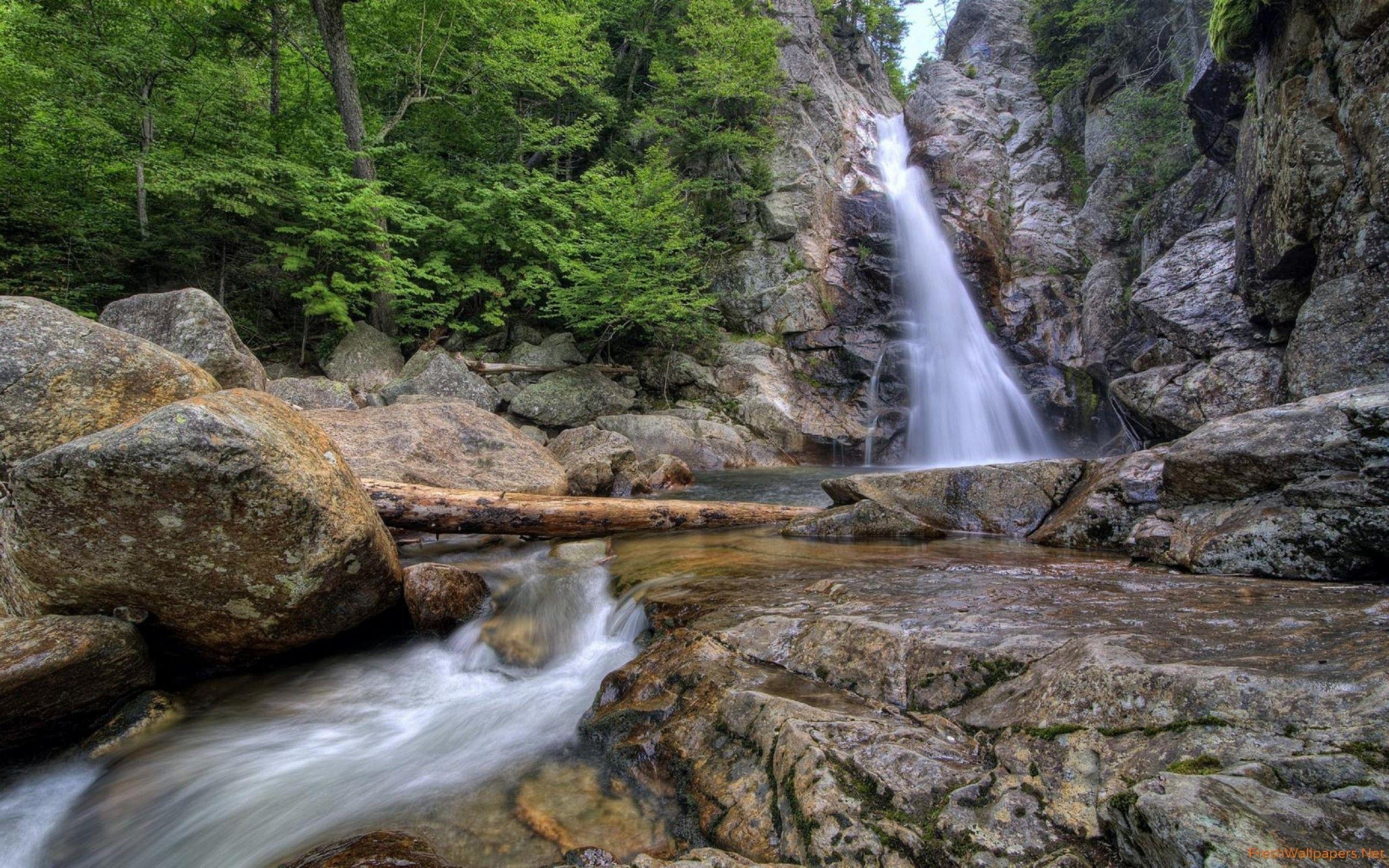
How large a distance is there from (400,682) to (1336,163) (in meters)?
11.6

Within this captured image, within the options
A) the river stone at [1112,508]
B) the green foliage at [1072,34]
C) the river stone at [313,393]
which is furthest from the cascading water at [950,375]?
the river stone at [313,393]

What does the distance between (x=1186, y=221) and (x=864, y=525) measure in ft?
47.0

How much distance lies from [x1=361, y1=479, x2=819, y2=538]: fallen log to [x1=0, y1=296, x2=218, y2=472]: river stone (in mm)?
1787

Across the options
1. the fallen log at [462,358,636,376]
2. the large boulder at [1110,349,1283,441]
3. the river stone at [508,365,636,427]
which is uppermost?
the fallen log at [462,358,636,376]

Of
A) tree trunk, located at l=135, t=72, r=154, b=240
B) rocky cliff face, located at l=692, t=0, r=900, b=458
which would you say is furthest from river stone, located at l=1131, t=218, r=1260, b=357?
tree trunk, located at l=135, t=72, r=154, b=240

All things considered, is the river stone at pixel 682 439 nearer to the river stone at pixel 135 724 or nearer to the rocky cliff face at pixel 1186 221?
the rocky cliff face at pixel 1186 221

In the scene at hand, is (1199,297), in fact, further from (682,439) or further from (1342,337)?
(682,439)

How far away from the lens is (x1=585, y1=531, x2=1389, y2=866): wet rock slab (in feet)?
4.56

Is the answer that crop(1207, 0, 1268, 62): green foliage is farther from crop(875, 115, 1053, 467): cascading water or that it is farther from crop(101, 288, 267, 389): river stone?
crop(101, 288, 267, 389): river stone

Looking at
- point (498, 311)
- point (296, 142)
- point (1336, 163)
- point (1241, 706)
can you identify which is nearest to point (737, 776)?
point (1241, 706)

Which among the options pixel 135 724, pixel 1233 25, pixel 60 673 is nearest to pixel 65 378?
pixel 60 673

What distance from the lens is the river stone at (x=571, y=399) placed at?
14703 millimetres

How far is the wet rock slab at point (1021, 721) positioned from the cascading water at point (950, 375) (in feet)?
46.0

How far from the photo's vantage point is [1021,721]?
1.96 m
